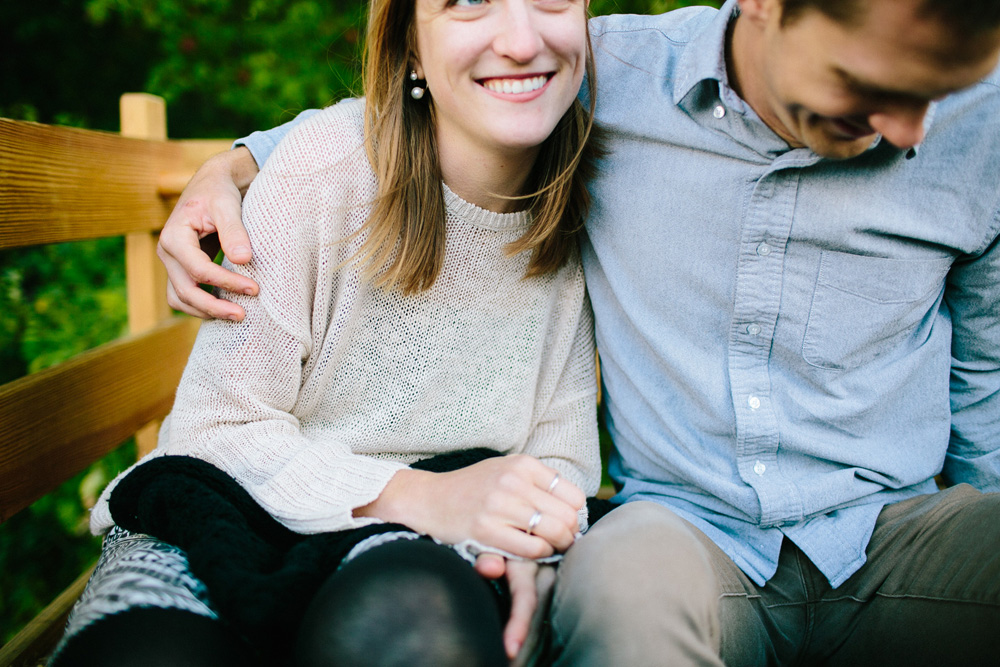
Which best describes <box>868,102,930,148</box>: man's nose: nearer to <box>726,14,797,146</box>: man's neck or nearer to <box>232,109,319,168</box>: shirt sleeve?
<box>726,14,797,146</box>: man's neck

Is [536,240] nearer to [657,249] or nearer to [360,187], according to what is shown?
[657,249]

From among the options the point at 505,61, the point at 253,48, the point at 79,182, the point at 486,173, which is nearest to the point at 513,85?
the point at 505,61

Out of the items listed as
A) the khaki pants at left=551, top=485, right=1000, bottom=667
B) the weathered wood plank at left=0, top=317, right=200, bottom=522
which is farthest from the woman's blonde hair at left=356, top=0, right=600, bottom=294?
the weathered wood plank at left=0, top=317, right=200, bottom=522

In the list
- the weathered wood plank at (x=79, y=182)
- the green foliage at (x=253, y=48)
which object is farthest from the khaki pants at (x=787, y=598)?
the green foliage at (x=253, y=48)

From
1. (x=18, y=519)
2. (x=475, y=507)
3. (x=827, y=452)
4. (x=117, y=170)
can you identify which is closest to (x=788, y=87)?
(x=827, y=452)

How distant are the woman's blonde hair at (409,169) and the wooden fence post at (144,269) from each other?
1117 millimetres

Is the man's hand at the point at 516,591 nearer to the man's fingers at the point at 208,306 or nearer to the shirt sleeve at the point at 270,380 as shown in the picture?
the shirt sleeve at the point at 270,380

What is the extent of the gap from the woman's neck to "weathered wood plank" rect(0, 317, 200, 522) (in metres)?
0.92

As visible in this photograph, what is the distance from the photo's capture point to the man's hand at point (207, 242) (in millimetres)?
1321

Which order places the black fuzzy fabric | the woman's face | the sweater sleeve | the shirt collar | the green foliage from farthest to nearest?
1. the green foliage
2. the sweater sleeve
3. the shirt collar
4. the woman's face
5. the black fuzzy fabric

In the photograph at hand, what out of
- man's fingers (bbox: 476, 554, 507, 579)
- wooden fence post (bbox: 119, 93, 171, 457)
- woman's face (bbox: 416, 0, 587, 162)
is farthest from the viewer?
wooden fence post (bbox: 119, 93, 171, 457)

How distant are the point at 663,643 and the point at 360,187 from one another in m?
0.92

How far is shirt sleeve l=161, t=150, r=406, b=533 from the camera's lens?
1.29 m

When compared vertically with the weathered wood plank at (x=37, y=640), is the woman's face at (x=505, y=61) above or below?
above
